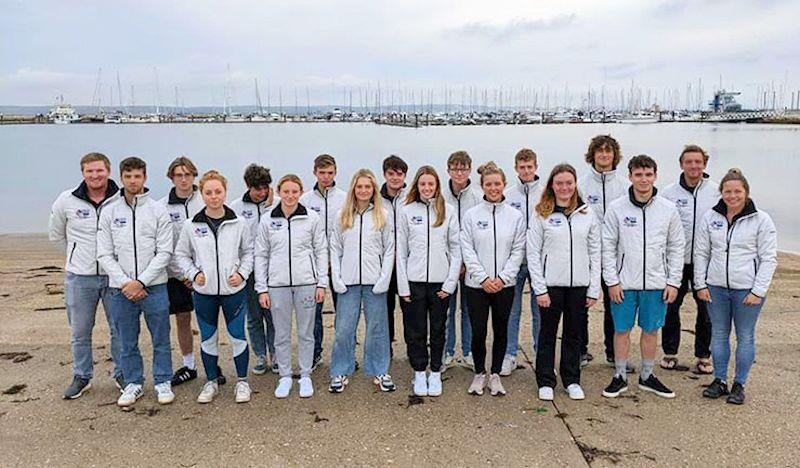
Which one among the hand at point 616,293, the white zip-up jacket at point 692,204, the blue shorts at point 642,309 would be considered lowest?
the blue shorts at point 642,309

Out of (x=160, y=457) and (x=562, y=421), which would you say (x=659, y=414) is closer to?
(x=562, y=421)

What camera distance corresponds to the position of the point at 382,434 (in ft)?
14.2

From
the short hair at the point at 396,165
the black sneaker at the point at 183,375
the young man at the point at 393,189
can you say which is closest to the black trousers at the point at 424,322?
the young man at the point at 393,189

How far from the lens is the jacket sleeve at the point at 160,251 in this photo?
4.74 m

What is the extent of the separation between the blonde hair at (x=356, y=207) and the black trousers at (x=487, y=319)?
953mm

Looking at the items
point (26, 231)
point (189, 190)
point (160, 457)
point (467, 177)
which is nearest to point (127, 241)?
point (189, 190)

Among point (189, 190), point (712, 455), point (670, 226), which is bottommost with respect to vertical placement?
point (712, 455)

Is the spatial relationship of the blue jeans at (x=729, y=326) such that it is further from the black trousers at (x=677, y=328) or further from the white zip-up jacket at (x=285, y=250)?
the white zip-up jacket at (x=285, y=250)

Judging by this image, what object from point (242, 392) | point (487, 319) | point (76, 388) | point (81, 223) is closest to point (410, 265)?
point (487, 319)

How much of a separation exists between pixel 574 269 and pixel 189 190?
11.1 feet

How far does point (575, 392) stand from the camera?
16.2 feet

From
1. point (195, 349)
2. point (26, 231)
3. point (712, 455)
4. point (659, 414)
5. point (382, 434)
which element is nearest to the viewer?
point (712, 455)

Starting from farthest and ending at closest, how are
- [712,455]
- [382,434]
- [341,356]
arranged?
[341,356]
[382,434]
[712,455]

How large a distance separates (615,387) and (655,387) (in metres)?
0.34
